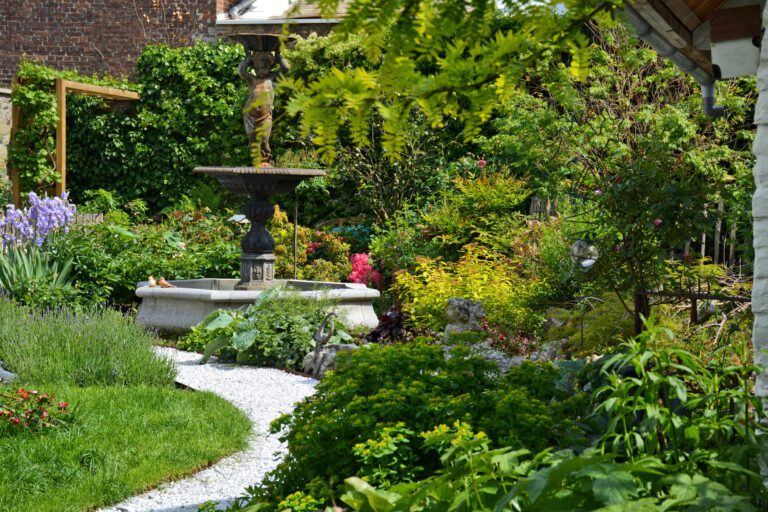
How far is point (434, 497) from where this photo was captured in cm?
222

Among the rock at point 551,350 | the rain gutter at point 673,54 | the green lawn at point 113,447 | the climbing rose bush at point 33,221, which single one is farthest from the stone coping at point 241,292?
the rain gutter at point 673,54

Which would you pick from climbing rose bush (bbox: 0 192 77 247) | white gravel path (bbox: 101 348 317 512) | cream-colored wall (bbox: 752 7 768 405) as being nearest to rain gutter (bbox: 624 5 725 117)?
cream-colored wall (bbox: 752 7 768 405)

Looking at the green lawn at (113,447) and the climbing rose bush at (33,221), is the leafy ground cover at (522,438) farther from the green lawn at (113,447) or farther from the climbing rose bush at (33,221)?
the climbing rose bush at (33,221)

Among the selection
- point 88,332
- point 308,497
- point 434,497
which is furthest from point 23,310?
point 434,497

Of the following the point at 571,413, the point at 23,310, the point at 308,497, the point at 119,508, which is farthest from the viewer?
the point at 23,310

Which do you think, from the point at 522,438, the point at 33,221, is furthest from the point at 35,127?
the point at 522,438

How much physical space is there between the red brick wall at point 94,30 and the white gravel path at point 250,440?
382 inches

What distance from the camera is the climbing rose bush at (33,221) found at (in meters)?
9.61

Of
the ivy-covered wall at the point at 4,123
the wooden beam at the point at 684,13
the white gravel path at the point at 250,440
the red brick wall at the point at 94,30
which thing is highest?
the red brick wall at the point at 94,30

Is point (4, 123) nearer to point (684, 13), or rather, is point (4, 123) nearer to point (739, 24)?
point (684, 13)

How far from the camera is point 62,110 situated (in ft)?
42.9

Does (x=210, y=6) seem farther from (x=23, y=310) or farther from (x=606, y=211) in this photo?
(x=606, y=211)

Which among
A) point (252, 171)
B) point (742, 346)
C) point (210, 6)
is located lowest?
point (742, 346)

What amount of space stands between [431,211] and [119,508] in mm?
8112
